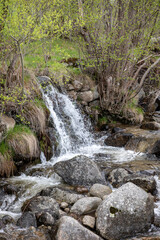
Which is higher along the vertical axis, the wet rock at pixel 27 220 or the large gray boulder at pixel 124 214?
the large gray boulder at pixel 124 214

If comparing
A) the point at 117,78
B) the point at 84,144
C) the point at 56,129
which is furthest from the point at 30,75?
the point at 117,78

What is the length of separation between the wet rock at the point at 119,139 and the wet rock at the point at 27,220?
6838 mm

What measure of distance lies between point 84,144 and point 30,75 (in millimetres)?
4378

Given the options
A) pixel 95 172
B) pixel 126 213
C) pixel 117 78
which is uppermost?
pixel 117 78

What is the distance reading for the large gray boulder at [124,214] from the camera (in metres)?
4.90

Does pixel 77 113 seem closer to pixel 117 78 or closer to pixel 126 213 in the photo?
pixel 117 78

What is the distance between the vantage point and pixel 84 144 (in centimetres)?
1189

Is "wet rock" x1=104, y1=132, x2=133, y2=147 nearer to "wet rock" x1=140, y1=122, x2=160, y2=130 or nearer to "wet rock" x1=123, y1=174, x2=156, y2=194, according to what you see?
"wet rock" x1=140, y1=122, x2=160, y2=130

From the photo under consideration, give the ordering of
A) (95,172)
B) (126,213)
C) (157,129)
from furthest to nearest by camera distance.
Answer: (157,129) < (95,172) < (126,213)

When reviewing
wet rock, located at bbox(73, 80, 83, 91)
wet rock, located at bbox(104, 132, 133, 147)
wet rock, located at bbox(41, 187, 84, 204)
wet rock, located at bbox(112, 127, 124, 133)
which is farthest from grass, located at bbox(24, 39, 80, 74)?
wet rock, located at bbox(41, 187, 84, 204)

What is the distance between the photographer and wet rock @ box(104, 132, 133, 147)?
37.8 feet

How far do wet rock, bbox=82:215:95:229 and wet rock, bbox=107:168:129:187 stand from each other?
2147 millimetres

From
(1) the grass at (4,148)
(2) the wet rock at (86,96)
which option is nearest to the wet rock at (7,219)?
(1) the grass at (4,148)

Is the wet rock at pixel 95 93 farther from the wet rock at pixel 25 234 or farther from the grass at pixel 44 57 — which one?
the wet rock at pixel 25 234
